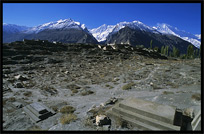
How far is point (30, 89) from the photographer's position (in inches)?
437

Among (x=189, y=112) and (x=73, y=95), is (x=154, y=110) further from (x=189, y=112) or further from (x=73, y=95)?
(x=73, y=95)

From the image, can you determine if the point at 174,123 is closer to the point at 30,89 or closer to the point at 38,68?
the point at 30,89

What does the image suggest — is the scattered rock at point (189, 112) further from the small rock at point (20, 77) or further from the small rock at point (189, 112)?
the small rock at point (20, 77)

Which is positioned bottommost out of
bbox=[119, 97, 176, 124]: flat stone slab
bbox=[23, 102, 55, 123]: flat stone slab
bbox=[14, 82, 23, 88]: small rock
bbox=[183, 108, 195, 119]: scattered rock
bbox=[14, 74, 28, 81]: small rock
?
bbox=[23, 102, 55, 123]: flat stone slab

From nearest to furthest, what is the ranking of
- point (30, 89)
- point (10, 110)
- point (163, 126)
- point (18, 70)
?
point (163, 126)
point (10, 110)
point (30, 89)
point (18, 70)

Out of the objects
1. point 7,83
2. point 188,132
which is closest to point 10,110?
point 7,83

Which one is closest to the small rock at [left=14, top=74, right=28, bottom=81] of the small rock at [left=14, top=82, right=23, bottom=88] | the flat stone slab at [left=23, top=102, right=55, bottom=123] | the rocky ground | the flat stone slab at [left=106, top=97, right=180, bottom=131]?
the rocky ground

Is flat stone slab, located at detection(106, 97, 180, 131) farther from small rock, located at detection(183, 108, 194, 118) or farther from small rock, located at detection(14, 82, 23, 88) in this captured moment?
small rock, located at detection(14, 82, 23, 88)

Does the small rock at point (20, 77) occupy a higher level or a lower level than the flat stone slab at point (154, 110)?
higher

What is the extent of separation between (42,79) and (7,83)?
4.24 meters

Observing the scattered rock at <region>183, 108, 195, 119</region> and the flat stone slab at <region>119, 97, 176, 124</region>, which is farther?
the scattered rock at <region>183, 108, 195, 119</region>

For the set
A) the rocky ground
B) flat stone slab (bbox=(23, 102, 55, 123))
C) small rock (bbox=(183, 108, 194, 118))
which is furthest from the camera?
flat stone slab (bbox=(23, 102, 55, 123))

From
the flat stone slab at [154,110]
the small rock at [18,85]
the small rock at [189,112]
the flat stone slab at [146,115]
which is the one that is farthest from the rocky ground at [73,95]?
the flat stone slab at [154,110]

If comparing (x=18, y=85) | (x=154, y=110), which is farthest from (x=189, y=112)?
(x=18, y=85)
